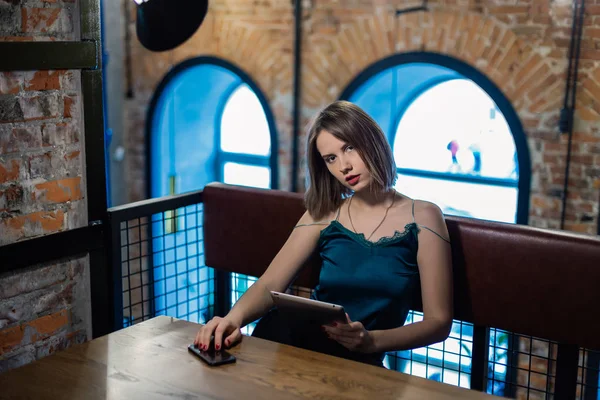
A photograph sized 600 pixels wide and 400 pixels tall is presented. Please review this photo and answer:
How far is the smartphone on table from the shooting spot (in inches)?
66.5

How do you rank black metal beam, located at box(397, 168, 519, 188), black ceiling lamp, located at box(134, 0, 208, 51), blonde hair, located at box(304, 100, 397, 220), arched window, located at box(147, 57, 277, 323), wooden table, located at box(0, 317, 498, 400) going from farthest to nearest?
arched window, located at box(147, 57, 277, 323)
black metal beam, located at box(397, 168, 519, 188)
black ceiling lamp, located at box(134, 0, 208, 51)
blonde hair, located at box(304, 100, 397, 220)
wooden table, located at box(0, 317, 498, 400)

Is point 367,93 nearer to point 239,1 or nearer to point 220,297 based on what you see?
point 239,1

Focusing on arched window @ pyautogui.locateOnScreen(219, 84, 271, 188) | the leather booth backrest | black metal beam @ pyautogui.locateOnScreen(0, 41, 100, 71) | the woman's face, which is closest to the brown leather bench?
the leather booth backrest

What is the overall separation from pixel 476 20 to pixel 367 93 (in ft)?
3.12

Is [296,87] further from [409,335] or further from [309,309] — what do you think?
[309,309]

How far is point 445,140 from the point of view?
496 cm

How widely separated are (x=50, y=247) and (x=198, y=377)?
925 mm

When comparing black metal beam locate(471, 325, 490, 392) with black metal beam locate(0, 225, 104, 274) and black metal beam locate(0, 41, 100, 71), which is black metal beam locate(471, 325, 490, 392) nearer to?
black metal beam locate(0, 225, 104, 274)

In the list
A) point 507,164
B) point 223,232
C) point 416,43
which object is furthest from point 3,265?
point 507,164

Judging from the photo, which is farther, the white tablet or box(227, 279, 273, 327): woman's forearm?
box(227, 279, 273, 327): woman's forearm

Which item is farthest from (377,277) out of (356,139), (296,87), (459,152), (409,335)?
(296,87)

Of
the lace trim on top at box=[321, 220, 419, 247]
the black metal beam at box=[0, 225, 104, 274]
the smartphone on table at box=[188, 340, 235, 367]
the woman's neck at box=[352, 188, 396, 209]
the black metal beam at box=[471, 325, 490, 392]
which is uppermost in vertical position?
the woman's neck at box=[352, 188, 396, 209]

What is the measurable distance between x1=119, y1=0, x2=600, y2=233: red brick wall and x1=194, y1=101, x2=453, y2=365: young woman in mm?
2153

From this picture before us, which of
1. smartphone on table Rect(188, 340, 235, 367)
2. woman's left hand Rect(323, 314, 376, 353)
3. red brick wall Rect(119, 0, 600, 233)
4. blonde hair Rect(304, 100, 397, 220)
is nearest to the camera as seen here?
smartphone on table Rect(188, 340, 235, 367)
